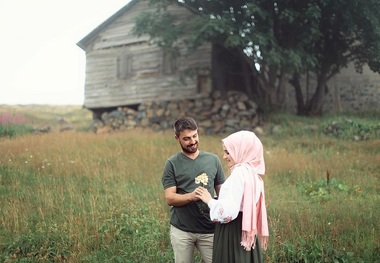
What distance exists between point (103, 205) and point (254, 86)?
14381 millimetres

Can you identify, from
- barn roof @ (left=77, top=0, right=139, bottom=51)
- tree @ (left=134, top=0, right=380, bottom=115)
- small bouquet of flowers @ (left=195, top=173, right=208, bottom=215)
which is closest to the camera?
small bouquet of flowers @ (left=195, top=173, right=208, bottom=215)

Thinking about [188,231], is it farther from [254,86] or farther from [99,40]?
[99,40]

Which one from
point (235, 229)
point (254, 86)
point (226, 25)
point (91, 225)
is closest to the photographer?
point (235, 229)

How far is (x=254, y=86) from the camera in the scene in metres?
19.8

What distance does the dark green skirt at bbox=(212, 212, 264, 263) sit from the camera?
3350 mm

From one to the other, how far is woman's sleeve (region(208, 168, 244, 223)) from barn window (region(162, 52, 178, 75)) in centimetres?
1667

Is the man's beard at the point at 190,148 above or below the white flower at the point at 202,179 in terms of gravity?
above

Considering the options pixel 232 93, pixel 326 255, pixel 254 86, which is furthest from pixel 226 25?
pixel 326 255

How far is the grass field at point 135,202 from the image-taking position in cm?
522

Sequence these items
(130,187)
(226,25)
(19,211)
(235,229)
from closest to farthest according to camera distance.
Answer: (235,229) → (19,211) → (130,187) → (226,25)

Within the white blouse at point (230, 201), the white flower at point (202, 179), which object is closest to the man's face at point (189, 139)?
the white flower at point (202, 179)

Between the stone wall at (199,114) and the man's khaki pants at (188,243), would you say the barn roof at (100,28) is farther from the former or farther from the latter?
the man's khaki pants at (188,243)

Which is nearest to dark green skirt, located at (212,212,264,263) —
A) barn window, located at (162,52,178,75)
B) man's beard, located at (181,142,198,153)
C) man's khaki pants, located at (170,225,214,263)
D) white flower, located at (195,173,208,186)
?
man's khaki pants, located at (170,225,214,263)

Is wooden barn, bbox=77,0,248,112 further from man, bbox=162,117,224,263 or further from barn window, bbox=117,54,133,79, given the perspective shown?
man, bbox=162,117,224,263
